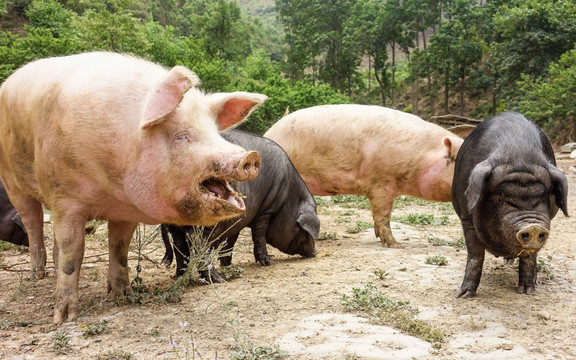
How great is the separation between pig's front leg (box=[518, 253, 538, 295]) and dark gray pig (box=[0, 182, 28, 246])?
5.18 metres

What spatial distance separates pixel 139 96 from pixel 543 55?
28.6m

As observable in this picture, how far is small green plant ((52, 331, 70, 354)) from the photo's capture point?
292 cm

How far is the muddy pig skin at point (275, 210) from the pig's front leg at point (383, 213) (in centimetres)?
108

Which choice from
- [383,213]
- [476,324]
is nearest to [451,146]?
[383,213]

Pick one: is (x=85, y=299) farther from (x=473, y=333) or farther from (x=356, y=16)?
(x=356, y=16)

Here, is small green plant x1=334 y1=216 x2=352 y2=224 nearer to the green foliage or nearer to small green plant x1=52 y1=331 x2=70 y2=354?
small green plant x1=52 y1=331 x2=70 y2=354

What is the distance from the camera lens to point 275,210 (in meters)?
5.60

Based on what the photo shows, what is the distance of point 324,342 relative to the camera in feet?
9.86

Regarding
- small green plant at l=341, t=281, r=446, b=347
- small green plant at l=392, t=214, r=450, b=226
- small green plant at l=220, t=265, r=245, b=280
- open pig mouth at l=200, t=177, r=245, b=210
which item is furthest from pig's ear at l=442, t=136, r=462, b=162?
open pig mouth at l=200, t=177, r=245, b=210

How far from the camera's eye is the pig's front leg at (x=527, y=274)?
13.5 feet

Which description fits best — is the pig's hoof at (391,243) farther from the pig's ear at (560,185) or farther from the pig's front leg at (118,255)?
the pig's front leg at (118,255)

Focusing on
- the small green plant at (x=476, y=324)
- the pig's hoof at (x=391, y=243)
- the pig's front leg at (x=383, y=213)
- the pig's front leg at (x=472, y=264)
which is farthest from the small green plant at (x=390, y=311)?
the pig's front leg at (x=383, y=213)

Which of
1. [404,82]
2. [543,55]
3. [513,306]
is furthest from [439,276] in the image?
[404,82]

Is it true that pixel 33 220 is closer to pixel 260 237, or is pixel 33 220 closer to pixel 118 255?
pixel 118 255
